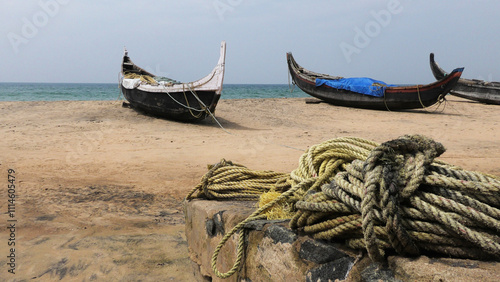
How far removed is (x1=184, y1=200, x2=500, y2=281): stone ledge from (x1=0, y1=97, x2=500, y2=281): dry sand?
17.0 inches

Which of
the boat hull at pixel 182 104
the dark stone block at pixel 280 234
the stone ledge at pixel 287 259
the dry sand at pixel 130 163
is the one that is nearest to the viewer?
the stone ledge at pixel 287 259

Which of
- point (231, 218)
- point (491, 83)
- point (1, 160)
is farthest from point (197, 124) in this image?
point (491, 83)

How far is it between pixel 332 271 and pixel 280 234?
0.33 meters

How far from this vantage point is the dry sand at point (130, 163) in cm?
291

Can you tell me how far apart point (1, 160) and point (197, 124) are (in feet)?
15.1

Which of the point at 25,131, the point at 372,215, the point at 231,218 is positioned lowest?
the point at 25,131

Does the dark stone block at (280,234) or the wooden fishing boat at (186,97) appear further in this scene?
the wooden fishing boat at (186,97)

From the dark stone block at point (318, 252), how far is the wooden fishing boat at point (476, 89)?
17.0 meters

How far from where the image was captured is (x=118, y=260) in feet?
9.29

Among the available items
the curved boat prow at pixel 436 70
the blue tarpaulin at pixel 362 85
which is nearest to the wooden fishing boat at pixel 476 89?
the curved boat prow at pixel 436 70

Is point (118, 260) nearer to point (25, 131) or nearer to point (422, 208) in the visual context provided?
point (422, 208)

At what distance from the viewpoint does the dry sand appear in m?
2.91

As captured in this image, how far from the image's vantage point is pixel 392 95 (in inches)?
507

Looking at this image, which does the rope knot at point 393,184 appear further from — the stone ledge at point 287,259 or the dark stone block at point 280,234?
the dark stone block at point 280,234
